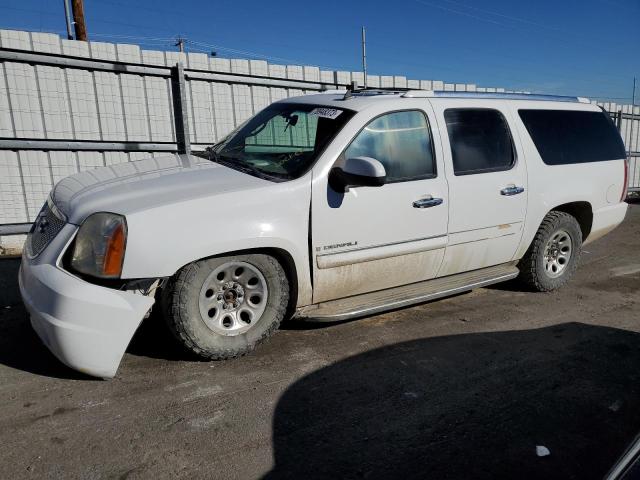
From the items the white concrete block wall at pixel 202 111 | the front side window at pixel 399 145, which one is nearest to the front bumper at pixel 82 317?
the front side window at pixel 399 145

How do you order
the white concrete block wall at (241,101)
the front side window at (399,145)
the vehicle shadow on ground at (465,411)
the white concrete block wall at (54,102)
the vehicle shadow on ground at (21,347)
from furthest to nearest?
1. the white concrete block wall at (241,101)
2. the white concrete block wall at (54,102)
3. the front side window at (399,145)
4. the vehicle shadow on ground at (21,347)
5. the vehicle shadow on ground at (465,411)

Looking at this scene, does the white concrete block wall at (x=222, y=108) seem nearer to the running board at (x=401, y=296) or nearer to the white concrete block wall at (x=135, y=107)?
the white concrete block wall at (x=135, y=107)

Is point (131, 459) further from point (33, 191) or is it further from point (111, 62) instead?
point (111, 62)

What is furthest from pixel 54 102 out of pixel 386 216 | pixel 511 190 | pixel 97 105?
pixel 511 190

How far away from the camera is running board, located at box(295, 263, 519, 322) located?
12.1 feet

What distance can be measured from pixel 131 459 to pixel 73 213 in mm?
1469

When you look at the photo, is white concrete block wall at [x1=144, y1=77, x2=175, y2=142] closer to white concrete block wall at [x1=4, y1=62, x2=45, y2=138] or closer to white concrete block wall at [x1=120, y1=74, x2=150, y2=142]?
white concrete block wall at [x1=120, y1=74, x2=150, y2=142]

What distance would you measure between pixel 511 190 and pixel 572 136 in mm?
1186

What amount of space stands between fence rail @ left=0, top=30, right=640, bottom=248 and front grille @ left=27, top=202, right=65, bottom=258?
375 cm

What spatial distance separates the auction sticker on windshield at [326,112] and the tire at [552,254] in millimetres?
2395

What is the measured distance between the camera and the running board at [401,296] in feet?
12.1

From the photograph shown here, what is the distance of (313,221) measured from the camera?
350cm

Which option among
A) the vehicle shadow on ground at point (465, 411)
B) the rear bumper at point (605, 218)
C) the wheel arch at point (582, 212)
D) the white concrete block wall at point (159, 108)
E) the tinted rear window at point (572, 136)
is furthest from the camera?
the white concrete block wall at point (159, 108)

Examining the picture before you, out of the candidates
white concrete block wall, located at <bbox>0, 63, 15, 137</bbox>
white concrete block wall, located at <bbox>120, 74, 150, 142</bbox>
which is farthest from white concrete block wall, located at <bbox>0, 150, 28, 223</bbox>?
white concrete block wall, located at <bbox>120, 74, 150, 142</bbox>
